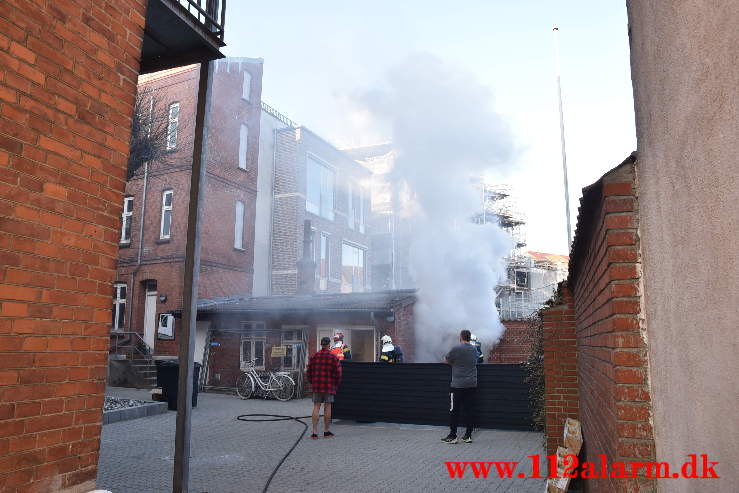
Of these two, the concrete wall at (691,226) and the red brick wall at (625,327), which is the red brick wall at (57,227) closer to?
the red brick wall at (625,327)

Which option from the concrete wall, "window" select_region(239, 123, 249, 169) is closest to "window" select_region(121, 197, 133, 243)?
"window" select_region(239, 123, 249, 169)

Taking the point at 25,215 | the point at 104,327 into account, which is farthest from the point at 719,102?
the point at 104,327

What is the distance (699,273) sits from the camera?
1.59 m

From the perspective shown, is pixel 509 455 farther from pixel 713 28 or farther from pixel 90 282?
pixel 713 28

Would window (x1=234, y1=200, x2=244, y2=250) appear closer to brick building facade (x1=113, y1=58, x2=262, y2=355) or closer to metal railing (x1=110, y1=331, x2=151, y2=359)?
brick building facade (x1=113, y1=58, x2=262, y2=355)

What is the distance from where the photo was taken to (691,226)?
163 cm

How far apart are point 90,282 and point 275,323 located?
15.4 metres

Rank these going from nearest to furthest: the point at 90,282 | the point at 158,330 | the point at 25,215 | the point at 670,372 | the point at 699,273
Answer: the point at 699,273 < the point at 670,372 < the point at 25,215 < the point at 90,282 < the point at 158,330

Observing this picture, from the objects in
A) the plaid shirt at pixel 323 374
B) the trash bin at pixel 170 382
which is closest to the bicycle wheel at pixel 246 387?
the trash bin at pixel 170 382

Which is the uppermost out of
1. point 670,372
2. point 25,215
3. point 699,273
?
point 25,215

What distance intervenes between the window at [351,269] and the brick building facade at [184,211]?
7.41 metres

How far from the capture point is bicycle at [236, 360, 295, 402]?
15672 mm

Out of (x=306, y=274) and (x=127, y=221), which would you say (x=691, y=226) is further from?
(x=127, y=221)

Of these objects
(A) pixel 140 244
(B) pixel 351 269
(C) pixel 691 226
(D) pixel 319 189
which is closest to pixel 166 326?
(A) pixel 140 244
